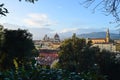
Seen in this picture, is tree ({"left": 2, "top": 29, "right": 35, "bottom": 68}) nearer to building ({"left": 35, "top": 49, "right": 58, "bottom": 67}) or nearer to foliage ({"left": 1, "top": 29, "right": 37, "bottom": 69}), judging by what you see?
foliage ({"left": 1, "top": 29, "right": 37, "bottom": 69})

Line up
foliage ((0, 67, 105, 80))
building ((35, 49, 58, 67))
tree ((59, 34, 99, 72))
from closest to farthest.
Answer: foliage ((0, 67, 105, 80)) → building ((35, 49, 58, 67)) → tree ((59, 34, 99, 72))

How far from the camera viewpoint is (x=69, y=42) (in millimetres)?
56750

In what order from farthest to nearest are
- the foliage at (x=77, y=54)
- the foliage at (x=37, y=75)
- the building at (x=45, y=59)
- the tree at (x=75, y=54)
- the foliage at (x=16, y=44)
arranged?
the tree at (x=75, y=54) → the foliage at (x=77, y=54) → the foliage at (x=16, y=44) → the building at (x=45, y=59) → the foliage at (x=37, y=75)

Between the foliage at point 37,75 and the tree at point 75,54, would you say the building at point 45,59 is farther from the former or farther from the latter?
the tree at point 75,54

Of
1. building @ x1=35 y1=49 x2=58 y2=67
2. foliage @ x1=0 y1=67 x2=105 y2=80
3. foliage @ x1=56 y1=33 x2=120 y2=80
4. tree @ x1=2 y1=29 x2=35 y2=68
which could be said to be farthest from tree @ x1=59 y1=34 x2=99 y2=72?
foliage @ x1=0 y1=67 x2=105 y2=80

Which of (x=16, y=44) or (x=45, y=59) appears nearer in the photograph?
(x=16, y=44)

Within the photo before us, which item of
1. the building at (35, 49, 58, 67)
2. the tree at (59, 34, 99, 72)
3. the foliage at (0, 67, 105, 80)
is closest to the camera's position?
the foliage at (0, 67, 105, 80)

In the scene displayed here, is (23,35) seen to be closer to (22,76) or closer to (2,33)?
(2,33)

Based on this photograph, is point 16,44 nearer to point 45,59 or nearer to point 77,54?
point 77,54

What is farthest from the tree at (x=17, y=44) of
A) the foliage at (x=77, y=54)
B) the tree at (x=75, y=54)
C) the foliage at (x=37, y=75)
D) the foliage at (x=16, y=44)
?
the foliage at (x=37, y=75)

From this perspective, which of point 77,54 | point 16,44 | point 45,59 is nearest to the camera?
point 16,44

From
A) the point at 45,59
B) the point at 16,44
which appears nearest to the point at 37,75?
the point at 16,44

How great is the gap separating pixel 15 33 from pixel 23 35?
1346 mm

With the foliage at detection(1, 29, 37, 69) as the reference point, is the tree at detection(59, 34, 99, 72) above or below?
below
